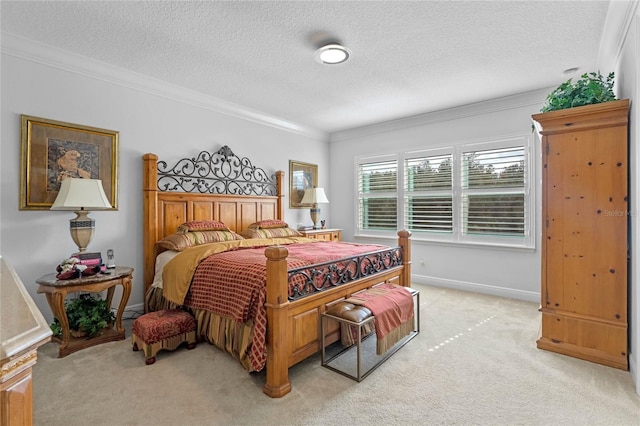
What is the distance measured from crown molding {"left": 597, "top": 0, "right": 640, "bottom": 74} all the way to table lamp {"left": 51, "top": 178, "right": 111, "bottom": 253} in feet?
14.5

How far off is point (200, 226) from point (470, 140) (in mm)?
3903

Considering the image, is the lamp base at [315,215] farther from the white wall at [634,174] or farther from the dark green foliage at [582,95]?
the white wall at [634,174]

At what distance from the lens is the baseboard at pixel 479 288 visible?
4018 mm

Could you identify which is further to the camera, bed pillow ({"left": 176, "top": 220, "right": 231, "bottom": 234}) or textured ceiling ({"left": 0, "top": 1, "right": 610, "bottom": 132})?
bed pillow ({"left": 176, "top": 220, "right": 231, "bottom": 234})

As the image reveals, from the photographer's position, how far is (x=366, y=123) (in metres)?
5.48

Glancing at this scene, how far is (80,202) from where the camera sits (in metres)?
2.70

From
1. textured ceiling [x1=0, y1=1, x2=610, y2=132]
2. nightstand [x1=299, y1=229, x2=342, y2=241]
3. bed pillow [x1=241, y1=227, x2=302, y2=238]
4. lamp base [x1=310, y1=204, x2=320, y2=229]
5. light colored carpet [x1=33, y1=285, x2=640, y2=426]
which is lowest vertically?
light colored carpet [x1=33, y1=285, x2=640, y2=426]

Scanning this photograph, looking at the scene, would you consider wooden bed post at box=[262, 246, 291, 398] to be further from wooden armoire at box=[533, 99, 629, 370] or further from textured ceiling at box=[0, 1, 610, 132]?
wooden armoire at box=[533, 99, 629, 370]

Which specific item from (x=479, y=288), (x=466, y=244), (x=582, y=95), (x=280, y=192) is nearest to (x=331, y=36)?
(x=582, y=95)

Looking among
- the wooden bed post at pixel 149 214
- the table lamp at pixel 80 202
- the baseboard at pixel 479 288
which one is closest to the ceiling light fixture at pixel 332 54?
the wooden bed post at pixel 149 214

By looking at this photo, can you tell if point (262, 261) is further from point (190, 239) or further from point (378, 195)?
point (378, 195)

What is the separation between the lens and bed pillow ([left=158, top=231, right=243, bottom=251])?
130 inches

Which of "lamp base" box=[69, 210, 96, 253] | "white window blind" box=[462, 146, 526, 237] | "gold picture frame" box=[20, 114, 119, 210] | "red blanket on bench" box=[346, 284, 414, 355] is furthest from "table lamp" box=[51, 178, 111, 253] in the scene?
"white window blind" box=[462, 146, 526, 237]

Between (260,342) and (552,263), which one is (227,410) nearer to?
(260,342)
